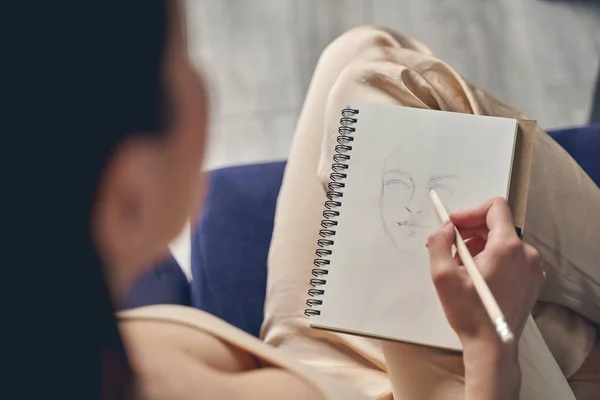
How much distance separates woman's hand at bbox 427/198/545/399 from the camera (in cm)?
51

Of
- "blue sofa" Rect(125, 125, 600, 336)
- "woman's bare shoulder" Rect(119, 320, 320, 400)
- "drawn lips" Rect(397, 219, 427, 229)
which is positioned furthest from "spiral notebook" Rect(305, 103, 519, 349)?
"blue sofa" Rect(125, 125, 600, 336)

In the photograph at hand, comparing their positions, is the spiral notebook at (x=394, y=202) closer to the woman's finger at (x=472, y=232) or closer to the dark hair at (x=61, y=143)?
the woman's finger at (x=472, y=232)

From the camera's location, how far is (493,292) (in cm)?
53

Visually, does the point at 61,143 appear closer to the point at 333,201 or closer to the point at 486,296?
the point at 486,296

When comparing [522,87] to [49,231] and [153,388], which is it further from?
[49,231]

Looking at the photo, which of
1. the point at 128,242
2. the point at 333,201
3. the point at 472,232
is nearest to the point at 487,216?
the point at 472,232

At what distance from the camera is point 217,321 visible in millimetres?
593

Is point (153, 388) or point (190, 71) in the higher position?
point (190, 71)

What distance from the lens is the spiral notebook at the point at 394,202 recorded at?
61 centimetres

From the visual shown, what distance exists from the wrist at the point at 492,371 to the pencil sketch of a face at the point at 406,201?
0.13 metres

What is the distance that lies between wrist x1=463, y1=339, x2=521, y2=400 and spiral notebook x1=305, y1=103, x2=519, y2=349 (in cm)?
7

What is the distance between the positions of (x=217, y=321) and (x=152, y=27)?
1.25 ft

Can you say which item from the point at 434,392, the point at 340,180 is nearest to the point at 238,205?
the point at 340,180

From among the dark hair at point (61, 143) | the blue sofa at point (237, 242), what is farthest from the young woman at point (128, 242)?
the blue sofa at point (237, 242)
